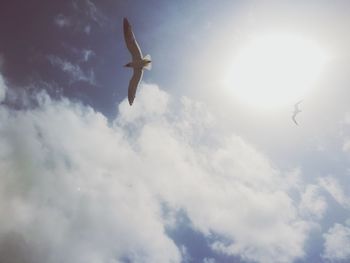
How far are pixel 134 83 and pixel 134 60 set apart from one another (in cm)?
179

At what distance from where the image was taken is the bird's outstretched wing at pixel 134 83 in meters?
24.4

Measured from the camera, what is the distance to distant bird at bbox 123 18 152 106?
2277 centimetres

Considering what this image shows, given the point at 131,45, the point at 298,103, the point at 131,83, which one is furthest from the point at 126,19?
the point at 298,103

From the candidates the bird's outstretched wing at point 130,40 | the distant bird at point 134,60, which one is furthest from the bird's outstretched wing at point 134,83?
the bird's outstretched wing at point 130,40

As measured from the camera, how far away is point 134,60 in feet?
77.9

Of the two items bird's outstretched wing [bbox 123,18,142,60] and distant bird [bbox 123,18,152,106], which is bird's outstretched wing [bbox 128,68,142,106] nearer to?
distant bird [bbox 123,18,152,106]

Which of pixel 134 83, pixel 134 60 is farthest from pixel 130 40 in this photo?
pixel 134 83

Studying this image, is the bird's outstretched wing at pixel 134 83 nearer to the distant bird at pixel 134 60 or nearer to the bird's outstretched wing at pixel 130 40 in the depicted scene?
the distant bird at pixel 134 60

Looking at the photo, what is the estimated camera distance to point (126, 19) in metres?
22.9

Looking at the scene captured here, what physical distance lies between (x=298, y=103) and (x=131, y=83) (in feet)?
52.5

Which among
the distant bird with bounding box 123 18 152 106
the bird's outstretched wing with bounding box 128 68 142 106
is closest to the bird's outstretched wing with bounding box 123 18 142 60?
the distant bird with bounding box 123 18 152 106

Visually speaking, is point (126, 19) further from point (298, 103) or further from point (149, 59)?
point (298, 103)

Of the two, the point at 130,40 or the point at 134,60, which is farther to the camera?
the point at 134,60

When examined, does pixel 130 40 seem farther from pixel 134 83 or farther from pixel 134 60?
pixel 134 83
